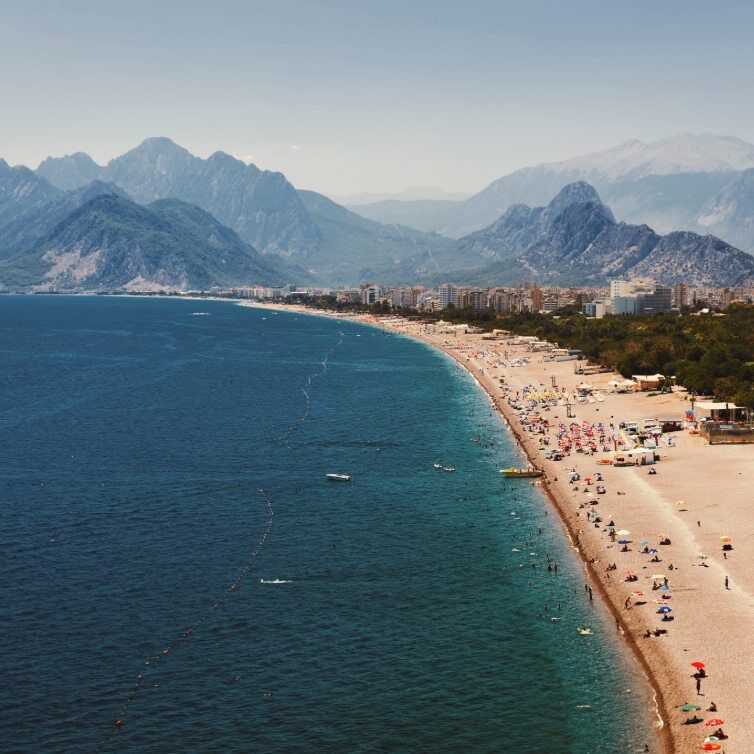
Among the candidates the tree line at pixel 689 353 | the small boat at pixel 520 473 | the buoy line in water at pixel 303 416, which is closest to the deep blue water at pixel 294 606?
the small boat at pixel 520 473

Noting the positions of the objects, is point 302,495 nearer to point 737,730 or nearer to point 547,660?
point 547,660

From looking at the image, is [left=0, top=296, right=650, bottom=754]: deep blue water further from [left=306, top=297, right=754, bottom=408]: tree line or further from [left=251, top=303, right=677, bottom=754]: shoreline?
[left=306, top=297, right=754, bottom=408]: tree line

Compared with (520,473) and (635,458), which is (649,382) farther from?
(520,473)

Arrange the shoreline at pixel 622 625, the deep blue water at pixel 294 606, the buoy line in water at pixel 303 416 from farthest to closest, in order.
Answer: the buoy line in water at pixel 303 416 → the deep blue water at pixel 294 606 → the shoreline at pixel 622 625

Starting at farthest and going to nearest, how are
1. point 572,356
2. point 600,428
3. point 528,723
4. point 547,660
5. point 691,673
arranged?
1. point 572,356
2. point 600,428
3. point 547,660
4. point 691,673
5. point 528,723

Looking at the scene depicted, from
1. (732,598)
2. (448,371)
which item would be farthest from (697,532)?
(448,371)

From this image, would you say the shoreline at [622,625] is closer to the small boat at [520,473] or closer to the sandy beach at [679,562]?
the sandy beach at [679,562]

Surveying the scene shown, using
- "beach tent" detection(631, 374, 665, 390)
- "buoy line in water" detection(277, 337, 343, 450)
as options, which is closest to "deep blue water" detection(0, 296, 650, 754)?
"buoy line in water" detection(277, 337, 343, 450)
